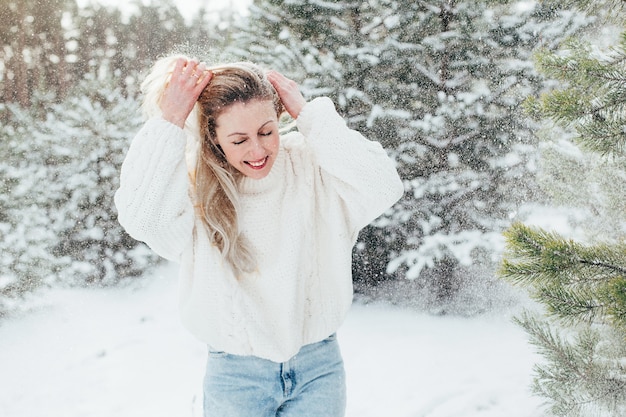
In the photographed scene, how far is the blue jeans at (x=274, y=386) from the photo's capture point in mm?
1430

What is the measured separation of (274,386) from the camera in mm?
1439

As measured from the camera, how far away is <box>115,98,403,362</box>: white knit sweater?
136 cm

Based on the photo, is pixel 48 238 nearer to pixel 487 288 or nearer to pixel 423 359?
pixel 423 359

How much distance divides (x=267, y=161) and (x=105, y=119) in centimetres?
319

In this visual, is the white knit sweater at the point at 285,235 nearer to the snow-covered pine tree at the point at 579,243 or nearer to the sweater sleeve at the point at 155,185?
the sweater sleeve at the point at 155,185

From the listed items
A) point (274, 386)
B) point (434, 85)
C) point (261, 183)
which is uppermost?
point (261, 183)

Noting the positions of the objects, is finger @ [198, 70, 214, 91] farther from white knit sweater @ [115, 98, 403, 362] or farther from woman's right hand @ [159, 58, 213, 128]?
white knit sweater @ [115, 98, 403, 362]

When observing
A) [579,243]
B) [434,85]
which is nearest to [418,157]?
[434,85]

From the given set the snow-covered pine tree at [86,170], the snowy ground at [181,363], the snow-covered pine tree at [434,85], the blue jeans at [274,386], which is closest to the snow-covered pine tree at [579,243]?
the blue jeans at [274,386]

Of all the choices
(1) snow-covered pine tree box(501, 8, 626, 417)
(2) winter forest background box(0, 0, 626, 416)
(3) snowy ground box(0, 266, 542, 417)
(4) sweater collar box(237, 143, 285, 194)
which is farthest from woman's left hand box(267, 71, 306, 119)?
(3) snowy ground box(0, 266, 542, 417)

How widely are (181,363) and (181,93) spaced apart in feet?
8.38

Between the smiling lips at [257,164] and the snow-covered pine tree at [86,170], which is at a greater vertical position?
the smiling lips at [257,164]

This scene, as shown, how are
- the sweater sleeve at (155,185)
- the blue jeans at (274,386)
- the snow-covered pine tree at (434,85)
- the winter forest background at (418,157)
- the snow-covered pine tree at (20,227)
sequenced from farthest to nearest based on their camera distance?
the snow-covered pine tree at (20,227), the snow-covered pine tree at (434,85), the winter forest background at (418,157), the blue jeans at (274,386), the sweater sleeve at (155,185)

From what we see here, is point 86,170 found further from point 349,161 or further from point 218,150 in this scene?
point 349,161
